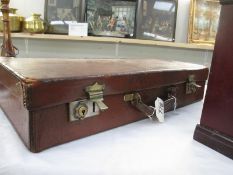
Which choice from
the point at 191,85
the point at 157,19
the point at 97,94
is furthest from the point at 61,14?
the point at 97,94

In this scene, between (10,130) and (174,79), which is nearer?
(10,130)

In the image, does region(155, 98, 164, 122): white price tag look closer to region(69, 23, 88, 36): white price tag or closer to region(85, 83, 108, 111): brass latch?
region(85, 83, 108, 111): brass latch

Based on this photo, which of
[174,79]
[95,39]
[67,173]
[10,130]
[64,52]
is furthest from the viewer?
[64,52]

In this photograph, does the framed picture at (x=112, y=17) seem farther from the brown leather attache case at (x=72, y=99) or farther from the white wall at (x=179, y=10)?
the brown leather attache case at (x=72, y=99)

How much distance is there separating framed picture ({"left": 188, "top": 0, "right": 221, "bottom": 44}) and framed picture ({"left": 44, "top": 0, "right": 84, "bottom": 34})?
28.3 inches

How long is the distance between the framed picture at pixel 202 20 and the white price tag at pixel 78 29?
68 cm

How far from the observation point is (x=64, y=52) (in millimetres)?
1708

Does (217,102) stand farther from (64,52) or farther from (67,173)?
(64,52)

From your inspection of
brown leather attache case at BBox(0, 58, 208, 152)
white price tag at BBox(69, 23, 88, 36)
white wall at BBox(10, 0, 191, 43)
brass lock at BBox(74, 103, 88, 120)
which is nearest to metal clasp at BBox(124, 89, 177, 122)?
brown leather attache case at BBox(0, 58, 208, 152)

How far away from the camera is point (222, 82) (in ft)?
1.54

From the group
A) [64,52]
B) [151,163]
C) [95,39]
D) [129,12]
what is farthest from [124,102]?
[64,52]

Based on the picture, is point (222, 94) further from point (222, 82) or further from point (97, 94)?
point (97, 94)

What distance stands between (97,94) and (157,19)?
3.99 ft

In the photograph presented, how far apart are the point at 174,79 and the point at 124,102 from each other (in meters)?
0.20
